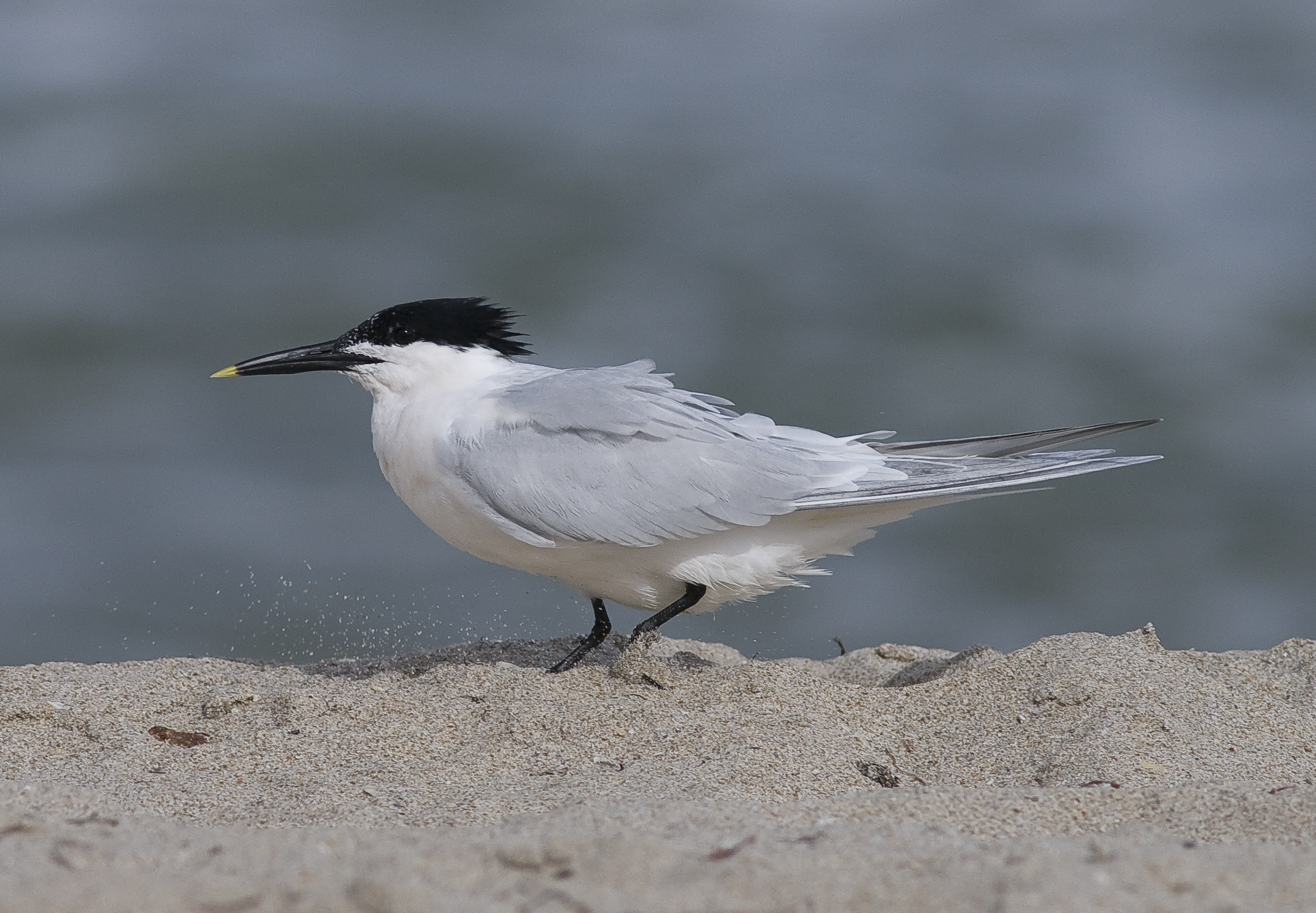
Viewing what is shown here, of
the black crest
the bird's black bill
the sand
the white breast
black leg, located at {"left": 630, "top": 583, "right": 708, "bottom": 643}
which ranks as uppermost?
the black crest

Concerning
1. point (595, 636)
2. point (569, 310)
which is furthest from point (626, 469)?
point (569, 310)

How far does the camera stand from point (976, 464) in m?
4.19

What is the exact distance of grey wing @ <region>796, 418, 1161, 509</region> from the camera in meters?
4.03

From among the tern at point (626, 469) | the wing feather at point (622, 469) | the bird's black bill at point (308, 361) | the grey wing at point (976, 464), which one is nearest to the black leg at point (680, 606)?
the tern at point (626, 469)

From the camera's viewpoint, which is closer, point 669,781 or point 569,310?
point 669,781

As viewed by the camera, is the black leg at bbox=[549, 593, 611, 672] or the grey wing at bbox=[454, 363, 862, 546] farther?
the black leg at bbox=[549, 593, 611, 672]

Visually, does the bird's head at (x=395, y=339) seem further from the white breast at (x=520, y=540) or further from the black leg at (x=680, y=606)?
the black leg at (x=680, y=606)

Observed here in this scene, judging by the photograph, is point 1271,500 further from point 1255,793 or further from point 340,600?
point 1255,793

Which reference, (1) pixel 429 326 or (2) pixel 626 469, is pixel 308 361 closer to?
(1) pixel 429 326

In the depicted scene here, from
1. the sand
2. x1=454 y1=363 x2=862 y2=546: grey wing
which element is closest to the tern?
x1=454 y1=363 x2=862 y2=546: grey wing

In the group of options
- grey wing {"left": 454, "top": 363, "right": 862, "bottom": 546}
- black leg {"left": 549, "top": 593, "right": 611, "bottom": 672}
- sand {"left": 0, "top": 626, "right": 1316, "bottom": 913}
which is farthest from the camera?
black leg {"left": 549, "top": 593, "right": 611, "bottom": 672}

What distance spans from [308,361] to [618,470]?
3.69 ft

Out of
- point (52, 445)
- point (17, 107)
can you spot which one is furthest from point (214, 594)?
point (17, 107)

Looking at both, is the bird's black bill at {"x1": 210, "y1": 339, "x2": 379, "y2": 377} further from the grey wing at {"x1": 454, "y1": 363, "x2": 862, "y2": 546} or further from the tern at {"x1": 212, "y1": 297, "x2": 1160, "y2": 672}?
the grey wing at {"x1": 454, "y1": 363, "x2": 862, "y2": 546}
